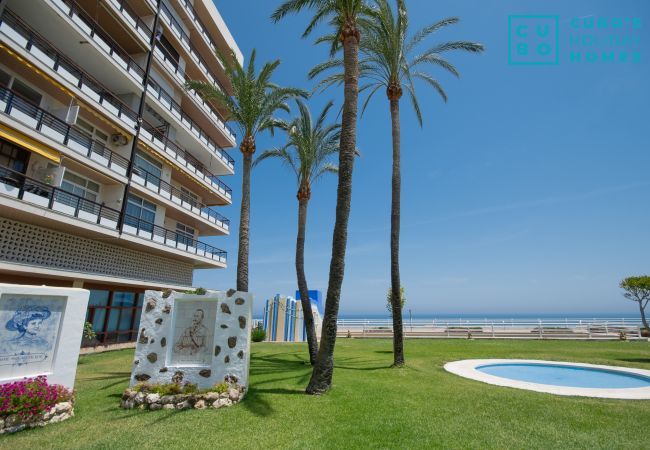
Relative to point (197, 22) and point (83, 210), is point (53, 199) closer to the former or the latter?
point (83, 210)

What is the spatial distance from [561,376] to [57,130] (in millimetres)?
23708

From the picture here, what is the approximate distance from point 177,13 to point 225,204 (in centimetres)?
1564

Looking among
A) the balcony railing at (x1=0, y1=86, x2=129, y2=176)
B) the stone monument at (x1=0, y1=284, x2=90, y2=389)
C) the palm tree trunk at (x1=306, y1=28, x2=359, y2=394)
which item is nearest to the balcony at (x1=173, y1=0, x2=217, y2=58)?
the balcony railing at (x1=0, y1=86, x2=129, y2=176)

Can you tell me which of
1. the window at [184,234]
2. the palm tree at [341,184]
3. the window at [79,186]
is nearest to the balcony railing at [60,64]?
the window at [79,186]

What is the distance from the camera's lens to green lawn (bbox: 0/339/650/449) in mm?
5797

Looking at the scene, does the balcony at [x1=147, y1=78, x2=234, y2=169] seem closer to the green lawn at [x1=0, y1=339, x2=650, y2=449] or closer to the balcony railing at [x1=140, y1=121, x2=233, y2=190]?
the balcony railing at [x1=140, y1=121, x2=233, y2=190]

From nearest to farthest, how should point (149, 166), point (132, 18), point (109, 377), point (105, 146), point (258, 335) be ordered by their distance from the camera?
point (109, 377) < point (105, 146) < point (132, 18) < point (149, 166) < point (258, 335)

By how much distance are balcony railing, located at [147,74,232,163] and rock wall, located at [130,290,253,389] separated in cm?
1741

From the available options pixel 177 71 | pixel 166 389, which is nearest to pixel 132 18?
pixel 177 71

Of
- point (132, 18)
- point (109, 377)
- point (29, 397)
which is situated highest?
point (132, 18)

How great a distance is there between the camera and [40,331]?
7.38 metres

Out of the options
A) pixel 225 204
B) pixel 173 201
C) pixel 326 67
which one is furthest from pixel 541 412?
pixel 225 204

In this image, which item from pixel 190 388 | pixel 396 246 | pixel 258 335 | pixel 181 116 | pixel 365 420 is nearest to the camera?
pixel 365 420

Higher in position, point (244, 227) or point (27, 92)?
point (27, 92)
